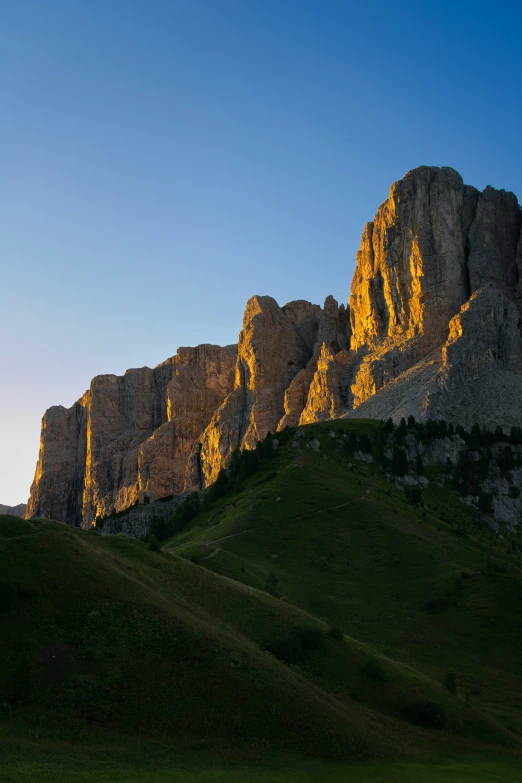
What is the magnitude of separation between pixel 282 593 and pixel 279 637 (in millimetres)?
27416

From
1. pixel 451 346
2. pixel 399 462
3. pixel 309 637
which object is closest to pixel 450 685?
pixel 309 637

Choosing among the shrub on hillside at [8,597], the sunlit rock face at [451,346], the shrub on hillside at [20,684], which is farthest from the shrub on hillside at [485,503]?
the shrub on hillside at [20,684]

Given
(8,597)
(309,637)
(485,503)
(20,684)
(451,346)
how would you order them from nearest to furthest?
(20,684) < (8,597) < (309,637) < (485,503) < (451,346)

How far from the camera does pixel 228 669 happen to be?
1615 inches

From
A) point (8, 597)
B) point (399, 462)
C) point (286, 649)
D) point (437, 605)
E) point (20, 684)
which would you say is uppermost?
point (399, 462)

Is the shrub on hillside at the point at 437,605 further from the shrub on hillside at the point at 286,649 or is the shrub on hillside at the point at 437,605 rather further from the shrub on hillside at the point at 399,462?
the shrub on hillside at the point at 399,462

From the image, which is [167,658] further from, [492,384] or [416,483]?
[492,384]

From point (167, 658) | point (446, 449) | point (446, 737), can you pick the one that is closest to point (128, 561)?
point (167, 658)

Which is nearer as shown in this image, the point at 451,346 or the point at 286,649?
the point at 286,649

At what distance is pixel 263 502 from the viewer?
113 meters

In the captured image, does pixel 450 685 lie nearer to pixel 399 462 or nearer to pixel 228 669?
pixel 228 669

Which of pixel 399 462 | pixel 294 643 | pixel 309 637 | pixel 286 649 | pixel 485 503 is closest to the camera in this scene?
pixel 286 649

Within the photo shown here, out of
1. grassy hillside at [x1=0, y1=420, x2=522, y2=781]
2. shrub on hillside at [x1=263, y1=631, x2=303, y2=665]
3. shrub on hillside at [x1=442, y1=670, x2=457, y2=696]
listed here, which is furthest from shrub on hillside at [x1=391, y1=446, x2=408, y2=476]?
shrub on hillside at [x1=263, y1=631, x2=303, y2=665]

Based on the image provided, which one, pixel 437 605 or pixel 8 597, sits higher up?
pixel 8 597
